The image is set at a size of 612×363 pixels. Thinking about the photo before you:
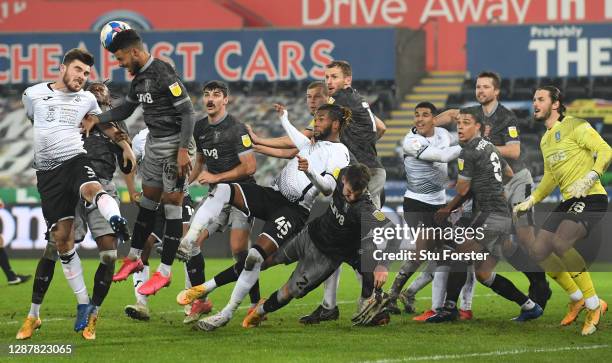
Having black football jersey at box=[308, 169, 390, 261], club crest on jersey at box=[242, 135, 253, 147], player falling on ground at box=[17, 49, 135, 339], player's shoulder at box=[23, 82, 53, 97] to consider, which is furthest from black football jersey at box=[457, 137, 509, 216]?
player's shoulder at box=[23, 82, 53, 97]

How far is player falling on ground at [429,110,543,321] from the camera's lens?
11.9 meters

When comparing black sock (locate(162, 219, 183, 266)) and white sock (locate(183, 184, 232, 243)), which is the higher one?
white sock (locate(183, 184, 232, 243))

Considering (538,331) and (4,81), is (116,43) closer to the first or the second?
(538,331)

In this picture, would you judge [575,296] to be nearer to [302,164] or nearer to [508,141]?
[508,141]

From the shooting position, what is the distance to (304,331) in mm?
11367

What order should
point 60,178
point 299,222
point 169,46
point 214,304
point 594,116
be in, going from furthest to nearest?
A: point 169,46, point 594,116, point 214,304, point 299,222, point 60,178

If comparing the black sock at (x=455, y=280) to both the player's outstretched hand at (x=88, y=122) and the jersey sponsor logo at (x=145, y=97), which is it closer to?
the jersey sponsor logo at (x=145, y=97)

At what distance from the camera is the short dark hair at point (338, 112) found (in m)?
11.7

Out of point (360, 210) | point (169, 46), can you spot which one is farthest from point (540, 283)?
point (169, 46)

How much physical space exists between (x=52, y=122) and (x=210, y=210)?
174 centimetres

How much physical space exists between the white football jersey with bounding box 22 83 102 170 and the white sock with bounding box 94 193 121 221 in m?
0.64

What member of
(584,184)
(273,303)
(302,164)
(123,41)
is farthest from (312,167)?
(584,184)

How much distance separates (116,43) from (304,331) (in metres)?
3.09

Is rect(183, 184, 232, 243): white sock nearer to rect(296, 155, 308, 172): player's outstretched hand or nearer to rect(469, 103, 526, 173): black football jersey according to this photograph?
rect(296, 155, 308, 172): player's outstretched hand
